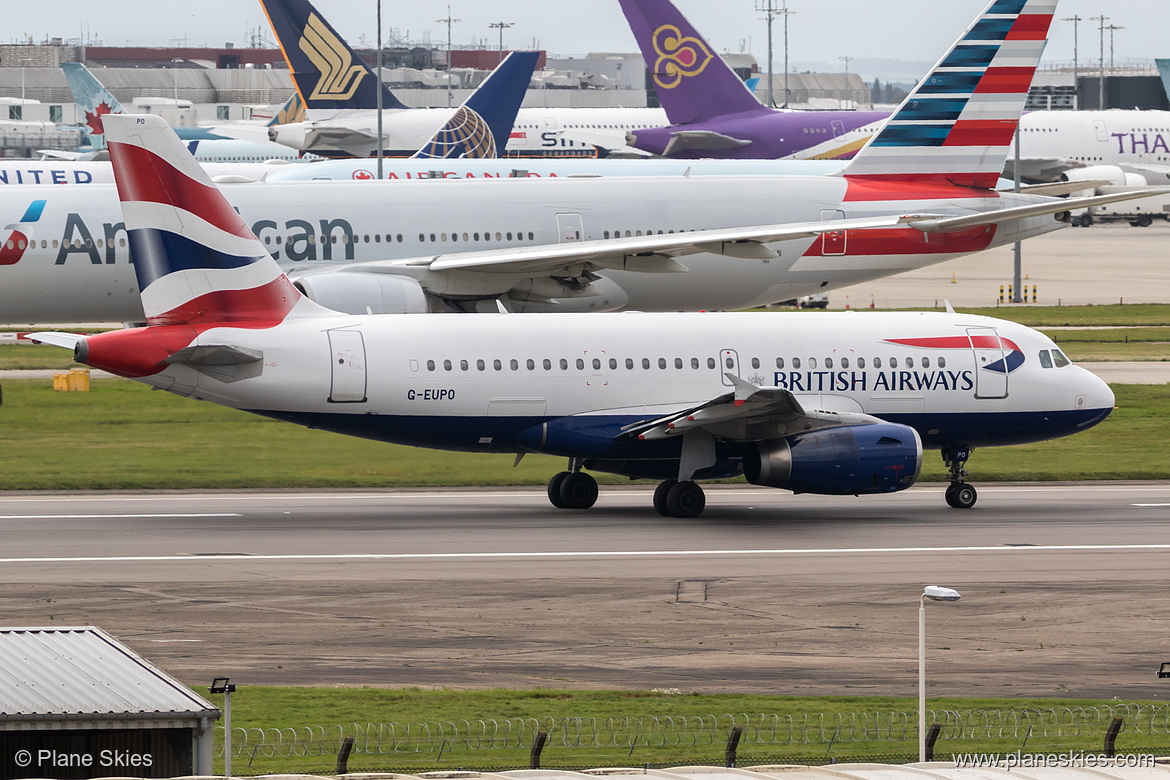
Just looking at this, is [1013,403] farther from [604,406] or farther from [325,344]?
[325,344]

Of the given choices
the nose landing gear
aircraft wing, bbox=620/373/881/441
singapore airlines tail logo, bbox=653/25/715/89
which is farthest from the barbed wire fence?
singapore airlines tail logo, bbox=653/25/715/89

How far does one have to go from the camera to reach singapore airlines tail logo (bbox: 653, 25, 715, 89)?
9181 cm

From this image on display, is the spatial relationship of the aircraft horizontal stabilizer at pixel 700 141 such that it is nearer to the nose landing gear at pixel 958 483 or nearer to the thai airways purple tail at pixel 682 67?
the thai airways purple tail at pixel 682 67

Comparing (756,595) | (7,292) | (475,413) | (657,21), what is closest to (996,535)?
(756,595)

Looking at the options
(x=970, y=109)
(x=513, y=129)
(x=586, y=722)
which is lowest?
(x=586, y=722)

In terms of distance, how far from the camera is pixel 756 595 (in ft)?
87.5

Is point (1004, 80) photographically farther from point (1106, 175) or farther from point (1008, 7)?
point (1106, 175)

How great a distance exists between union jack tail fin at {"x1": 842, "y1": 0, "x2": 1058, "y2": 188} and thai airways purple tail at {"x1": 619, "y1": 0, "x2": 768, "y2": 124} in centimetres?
4084

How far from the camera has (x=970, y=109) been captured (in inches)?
1943

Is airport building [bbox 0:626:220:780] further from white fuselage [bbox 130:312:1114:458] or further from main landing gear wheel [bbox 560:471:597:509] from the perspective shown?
main landing gear wheel [bbox 560:471:597:509]

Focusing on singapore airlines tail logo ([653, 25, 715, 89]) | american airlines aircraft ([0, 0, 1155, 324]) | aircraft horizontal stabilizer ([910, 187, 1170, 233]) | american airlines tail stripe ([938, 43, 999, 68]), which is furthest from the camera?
singapore airlines tail logo ([653, 25, 715, 89])

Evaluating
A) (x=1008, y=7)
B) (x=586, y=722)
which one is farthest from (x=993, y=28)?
(x=586, y=722)

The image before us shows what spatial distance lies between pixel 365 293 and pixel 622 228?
28.4 ft

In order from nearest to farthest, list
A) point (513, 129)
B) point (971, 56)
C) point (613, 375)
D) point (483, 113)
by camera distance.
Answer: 1. point (613, 375)
2. point (971, 56)
3. point (483, 113)
4. point (513, 129)
